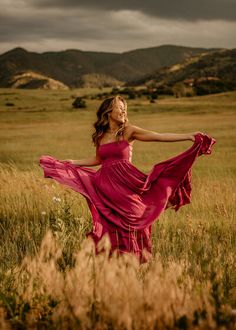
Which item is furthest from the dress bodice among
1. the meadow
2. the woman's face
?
the meadow

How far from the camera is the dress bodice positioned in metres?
5.84

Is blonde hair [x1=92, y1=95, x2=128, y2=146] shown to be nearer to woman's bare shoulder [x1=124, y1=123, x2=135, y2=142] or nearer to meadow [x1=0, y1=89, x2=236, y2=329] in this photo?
woman's bare shoulder [x1=124, y1=123, x2=135, y2=142]

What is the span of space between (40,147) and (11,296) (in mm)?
24995

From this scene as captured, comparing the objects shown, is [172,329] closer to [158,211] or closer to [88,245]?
[88,245]

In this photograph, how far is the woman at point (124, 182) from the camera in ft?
18.3

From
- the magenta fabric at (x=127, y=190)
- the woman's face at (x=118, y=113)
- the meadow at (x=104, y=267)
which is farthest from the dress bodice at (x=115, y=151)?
the meadow at (x=104, y=267)

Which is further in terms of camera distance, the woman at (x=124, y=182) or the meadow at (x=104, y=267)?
the woman at (x=124, y=182)

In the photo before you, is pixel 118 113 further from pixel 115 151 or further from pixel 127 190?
pixel 127 190

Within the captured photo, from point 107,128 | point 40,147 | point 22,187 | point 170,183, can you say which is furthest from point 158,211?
point 40,147

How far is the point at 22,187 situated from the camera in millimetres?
8578

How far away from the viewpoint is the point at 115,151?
584 centimetres

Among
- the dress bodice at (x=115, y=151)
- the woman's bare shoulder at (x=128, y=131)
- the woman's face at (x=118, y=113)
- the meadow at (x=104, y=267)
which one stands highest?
the woman's face at (x=118, y=113)

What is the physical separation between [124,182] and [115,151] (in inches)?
15.7

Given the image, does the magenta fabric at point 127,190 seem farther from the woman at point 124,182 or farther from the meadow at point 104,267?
the meadow at point 104,267
